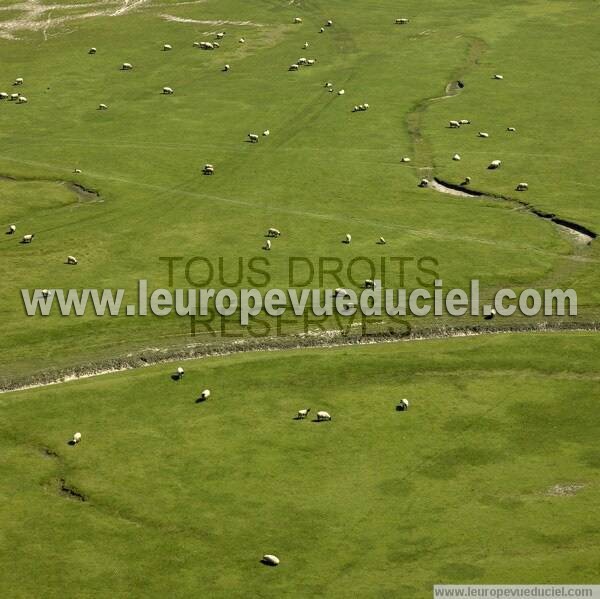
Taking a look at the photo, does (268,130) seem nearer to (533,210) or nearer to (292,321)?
(533,210)

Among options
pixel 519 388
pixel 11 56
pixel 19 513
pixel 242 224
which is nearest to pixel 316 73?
pixel 11 56

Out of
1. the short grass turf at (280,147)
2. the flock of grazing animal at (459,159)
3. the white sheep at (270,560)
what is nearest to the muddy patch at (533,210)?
the flock of grazing animal at (459,159)

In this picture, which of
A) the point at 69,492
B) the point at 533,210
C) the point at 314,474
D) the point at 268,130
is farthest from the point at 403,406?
the point at 268,130

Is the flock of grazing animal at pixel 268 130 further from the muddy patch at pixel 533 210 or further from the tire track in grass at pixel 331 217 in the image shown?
the tire track in grass at pixel 331 217

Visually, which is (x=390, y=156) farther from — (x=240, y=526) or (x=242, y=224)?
(x=240, y=526)

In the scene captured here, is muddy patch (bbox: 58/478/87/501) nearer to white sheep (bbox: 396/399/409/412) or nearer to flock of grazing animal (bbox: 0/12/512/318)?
white sheep (bbox: 396/399/409/412)
